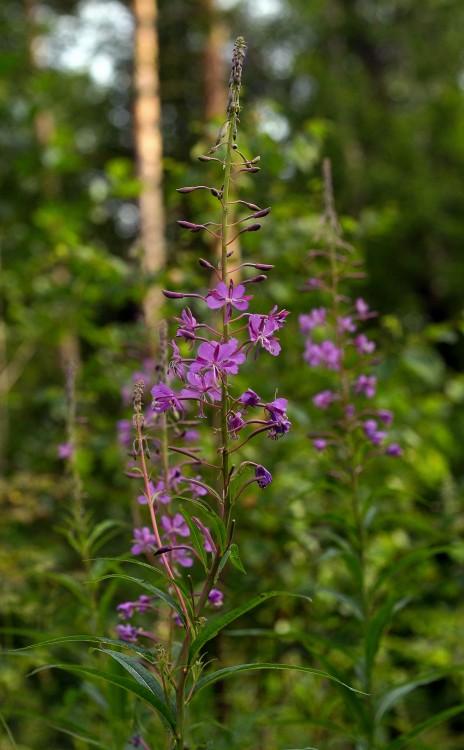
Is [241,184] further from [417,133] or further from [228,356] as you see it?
[417,133]

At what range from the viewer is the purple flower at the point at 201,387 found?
1.50 metres

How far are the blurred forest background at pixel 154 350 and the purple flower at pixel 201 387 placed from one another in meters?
0.72

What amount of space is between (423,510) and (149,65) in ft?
16.7

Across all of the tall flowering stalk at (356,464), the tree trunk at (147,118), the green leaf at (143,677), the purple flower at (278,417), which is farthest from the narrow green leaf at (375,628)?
the tree trunk at (147,118)

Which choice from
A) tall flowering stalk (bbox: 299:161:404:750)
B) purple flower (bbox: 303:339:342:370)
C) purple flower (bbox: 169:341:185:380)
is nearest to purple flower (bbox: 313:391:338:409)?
tall flowering stalk (bbox: 299:161:404:750)

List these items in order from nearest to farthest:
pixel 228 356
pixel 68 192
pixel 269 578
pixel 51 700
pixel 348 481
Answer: pixel 228 356 → pixel 348 481 → pixel 269 578 → pixel 51 700 → pixel 68 192

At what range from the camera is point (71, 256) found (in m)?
4.59

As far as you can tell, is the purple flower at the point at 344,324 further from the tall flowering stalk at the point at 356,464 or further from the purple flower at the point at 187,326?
the purple flower at the point at 187,326

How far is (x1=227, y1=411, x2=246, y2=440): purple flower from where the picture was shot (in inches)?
59.2

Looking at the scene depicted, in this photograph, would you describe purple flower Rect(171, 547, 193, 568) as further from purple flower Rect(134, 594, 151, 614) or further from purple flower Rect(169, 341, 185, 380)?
purple flower Rect(169, 341, 185, 380)

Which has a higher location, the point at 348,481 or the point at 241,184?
the point at 241,184

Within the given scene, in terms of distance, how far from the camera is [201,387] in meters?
1.51

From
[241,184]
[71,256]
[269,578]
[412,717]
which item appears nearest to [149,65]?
[71,256]

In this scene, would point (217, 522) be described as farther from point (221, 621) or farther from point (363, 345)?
point (363, 345)
